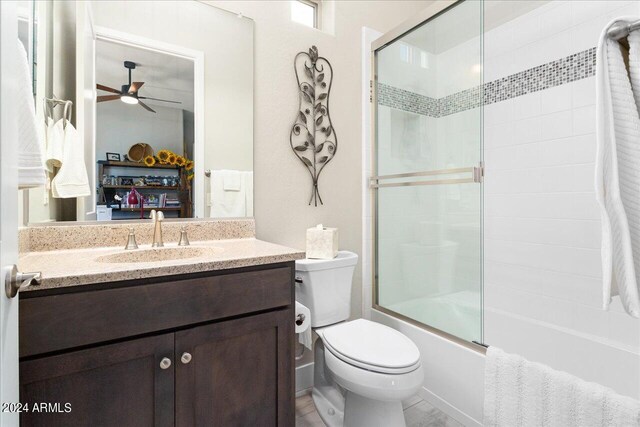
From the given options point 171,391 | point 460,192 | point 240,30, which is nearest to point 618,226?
point 460,192

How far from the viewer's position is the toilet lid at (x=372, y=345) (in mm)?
1255

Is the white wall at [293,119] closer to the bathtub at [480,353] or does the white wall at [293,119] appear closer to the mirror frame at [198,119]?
the mirror frame at [198,119]

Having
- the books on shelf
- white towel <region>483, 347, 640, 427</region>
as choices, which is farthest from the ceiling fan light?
white towel <region>483, 347, 640, 427</region>

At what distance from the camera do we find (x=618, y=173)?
0.71 m

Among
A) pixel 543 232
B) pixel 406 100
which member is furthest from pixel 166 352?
pixel 543 232

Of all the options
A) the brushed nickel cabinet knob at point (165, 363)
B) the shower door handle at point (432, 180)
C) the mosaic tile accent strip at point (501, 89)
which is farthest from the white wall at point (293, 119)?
the brushed nickel cabinet knob at point (165, 363)

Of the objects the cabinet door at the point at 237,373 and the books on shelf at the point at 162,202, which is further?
the books on shelf at the point at 162,202

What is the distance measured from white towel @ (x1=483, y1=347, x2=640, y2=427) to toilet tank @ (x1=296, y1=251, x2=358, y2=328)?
0.74 meters

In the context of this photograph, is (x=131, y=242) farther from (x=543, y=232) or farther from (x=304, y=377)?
(x=543, y=232)

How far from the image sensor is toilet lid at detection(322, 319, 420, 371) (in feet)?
4.12

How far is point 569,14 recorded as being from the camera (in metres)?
1.84

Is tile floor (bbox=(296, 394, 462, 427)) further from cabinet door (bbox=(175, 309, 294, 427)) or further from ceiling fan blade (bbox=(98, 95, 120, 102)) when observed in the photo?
ceiling fan blade (bbox=(98, 95, 120, 102))

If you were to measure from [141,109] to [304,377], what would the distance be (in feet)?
5.34

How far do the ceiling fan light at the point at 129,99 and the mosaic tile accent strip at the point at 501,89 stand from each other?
1429mm
